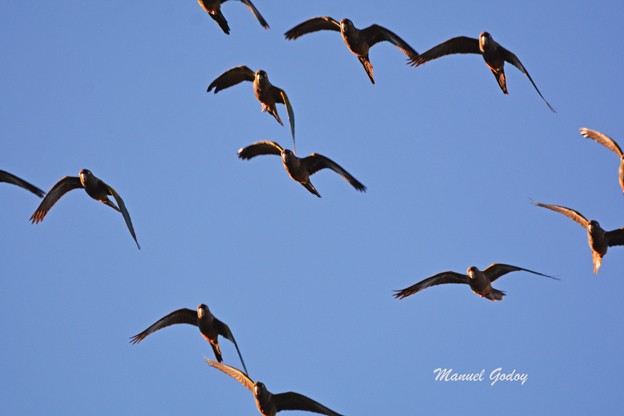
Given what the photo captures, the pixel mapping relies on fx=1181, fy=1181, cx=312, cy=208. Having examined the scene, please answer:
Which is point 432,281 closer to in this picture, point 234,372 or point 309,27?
point 234,372

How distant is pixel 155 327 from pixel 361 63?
5.03 meters

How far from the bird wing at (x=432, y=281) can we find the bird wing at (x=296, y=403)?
8.05 feet

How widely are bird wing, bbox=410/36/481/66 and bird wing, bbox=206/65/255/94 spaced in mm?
2615

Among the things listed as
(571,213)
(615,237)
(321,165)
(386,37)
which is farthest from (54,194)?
(615,237)

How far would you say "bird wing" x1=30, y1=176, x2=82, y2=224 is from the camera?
17.6 meters

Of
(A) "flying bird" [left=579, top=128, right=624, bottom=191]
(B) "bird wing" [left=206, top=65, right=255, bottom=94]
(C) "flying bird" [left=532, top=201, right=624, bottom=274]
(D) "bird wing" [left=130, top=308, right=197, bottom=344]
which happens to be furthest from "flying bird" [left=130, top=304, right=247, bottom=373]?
(A) "flying bird" [left=579, top=128, right=624, bottom=191]

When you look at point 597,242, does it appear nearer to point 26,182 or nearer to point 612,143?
point 612,143

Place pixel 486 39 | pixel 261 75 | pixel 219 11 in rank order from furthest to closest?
pixel 261 75 < pixel 486 39 < pixel 219 11

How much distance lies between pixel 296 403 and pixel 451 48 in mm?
6025

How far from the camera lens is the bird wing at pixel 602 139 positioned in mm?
15999

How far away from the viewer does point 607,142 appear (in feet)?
53.4

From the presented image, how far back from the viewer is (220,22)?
662 inches

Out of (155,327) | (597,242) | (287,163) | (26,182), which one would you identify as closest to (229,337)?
(155,327)

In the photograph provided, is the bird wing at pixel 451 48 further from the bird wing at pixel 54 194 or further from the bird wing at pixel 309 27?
the bird wing at pixel 54 194
